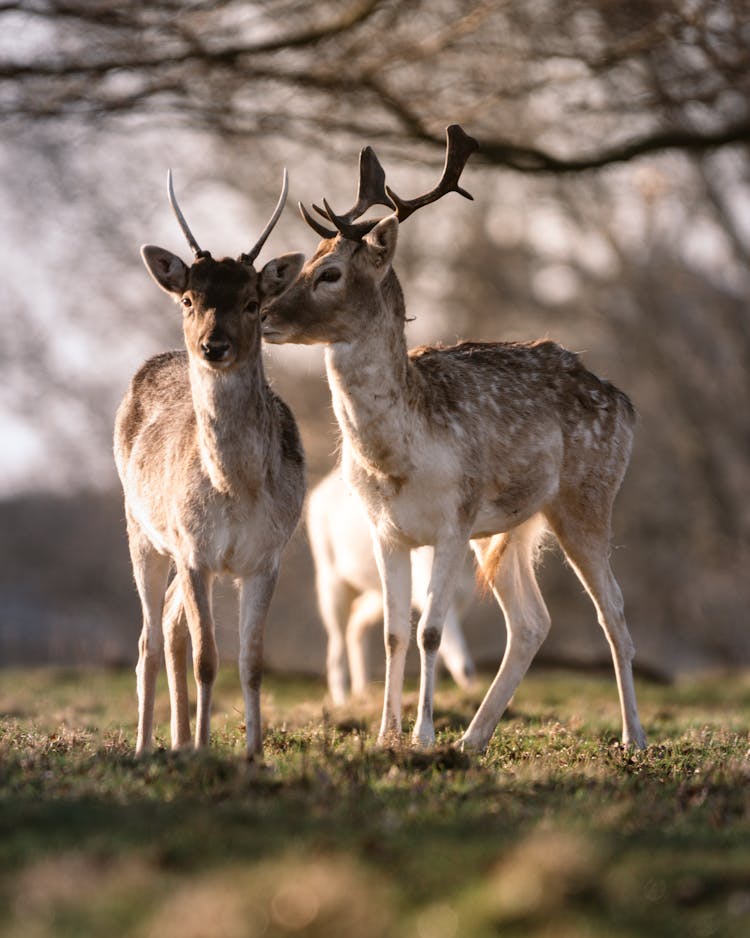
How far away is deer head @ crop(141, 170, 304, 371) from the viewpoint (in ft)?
22.5

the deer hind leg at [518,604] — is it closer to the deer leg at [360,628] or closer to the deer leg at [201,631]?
the deer leg at [201,631]

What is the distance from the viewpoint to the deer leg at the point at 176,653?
7559 millimetres

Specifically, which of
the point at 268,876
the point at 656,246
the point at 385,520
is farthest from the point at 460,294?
the point at 268,876

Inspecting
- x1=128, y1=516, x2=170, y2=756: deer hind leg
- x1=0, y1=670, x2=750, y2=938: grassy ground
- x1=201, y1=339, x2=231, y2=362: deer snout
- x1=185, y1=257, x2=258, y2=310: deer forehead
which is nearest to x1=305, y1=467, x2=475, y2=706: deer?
x1=128, y1=516, x2=170, y2=756: deer hind leg

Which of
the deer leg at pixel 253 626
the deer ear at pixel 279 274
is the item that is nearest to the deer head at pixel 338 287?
the deer ear at pixel 279 274

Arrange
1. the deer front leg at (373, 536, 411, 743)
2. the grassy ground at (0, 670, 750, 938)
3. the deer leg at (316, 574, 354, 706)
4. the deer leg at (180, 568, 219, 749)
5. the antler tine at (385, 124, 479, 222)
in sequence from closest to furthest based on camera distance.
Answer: the grassy ground at (0, 670, 750, 938) → the deer leg at (180, 568, 219, 749) → the deer front leg at (373, 536, 411, 743) → the antler tine at (385, 124, 479, 222) → the deer leg at (316, 574, 354, 706)

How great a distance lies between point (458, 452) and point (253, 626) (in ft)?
4.82

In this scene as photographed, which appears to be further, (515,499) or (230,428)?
(515,499)

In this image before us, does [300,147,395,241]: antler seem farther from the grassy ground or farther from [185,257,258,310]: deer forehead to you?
the grassy ground

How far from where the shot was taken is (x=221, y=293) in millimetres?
6938

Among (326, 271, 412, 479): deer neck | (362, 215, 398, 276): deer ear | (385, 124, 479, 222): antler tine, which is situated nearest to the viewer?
(326, 271, 412, 479): deer neck

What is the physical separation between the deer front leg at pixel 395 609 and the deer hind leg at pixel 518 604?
1.97ft

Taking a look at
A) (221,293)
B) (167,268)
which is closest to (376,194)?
(167,268)

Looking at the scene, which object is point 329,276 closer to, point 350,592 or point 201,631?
point 201,631
